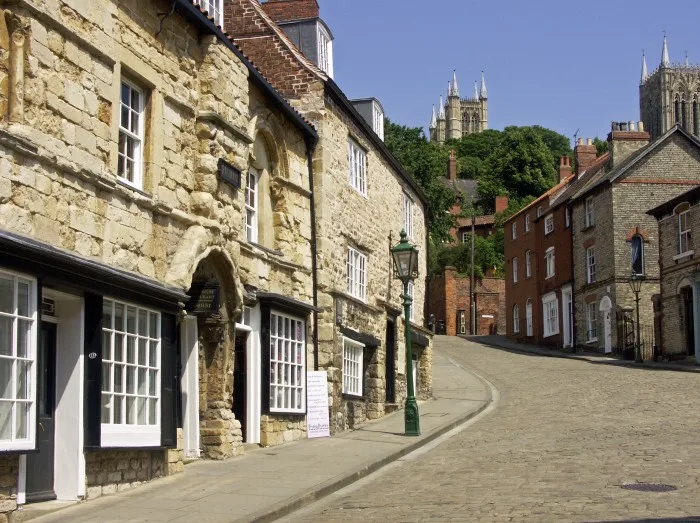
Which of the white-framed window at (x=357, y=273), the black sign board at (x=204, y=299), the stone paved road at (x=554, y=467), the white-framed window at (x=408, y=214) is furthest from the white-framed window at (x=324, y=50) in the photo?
the black sign board at (x=204, y=299)

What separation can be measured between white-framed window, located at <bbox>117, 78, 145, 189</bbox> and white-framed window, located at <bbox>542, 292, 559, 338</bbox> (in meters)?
39.3

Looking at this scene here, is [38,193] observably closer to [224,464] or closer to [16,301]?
[16,301]

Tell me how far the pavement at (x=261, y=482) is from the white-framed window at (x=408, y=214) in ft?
28.3

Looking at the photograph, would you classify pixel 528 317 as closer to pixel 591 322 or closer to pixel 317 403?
pixel 591 322

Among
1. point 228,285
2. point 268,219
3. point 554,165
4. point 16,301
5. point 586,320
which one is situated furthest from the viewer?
point 554,165

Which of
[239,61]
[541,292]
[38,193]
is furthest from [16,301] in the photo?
[541,292]

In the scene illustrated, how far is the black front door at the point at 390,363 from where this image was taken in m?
25.8

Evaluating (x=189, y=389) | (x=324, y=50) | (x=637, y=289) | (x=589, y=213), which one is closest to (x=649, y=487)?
(x=189, y=389)

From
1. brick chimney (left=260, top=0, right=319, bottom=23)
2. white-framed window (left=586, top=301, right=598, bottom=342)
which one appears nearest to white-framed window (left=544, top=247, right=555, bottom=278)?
white-framed window (left=586, top=301, right=598, bottom=342)

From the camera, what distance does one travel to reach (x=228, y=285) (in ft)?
51.0

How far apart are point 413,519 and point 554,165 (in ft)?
299

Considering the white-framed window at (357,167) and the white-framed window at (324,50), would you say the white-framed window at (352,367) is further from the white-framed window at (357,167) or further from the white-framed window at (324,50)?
the white-framed window at (324,50)

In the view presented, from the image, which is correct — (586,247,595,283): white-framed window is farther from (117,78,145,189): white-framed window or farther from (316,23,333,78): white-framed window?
(117,78,145,189): white-framed window

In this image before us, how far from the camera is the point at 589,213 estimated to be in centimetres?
4681
